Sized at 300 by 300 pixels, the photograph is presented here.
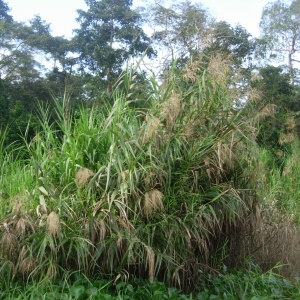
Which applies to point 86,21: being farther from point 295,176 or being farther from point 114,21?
point 295,176

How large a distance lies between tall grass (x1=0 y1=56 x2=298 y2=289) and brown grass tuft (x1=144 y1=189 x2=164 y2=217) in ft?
0.04

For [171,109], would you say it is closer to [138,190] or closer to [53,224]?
[138,190]

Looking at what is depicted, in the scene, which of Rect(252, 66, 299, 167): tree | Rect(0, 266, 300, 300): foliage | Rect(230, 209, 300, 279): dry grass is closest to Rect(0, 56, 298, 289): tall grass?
Rect(0, 266, 300, 300): foliage

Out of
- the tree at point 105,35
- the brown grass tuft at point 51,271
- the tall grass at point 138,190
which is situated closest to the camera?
the brown grass tuft at point 51,271

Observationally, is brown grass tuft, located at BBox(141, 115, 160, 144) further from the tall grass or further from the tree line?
the tree line

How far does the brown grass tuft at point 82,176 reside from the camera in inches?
164

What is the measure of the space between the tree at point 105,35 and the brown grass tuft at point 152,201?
15801 mm

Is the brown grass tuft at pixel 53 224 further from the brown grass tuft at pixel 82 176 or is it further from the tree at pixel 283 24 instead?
the tree at pixel 283 24

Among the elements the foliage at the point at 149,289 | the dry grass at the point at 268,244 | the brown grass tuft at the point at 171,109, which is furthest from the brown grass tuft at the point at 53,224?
the dry grass at the point at 268,244

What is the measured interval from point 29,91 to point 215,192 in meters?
18.0

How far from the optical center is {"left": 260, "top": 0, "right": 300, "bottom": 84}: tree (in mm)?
25125

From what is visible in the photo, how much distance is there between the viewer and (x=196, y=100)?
4.99 meters

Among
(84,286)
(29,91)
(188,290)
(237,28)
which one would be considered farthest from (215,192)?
(29,91)

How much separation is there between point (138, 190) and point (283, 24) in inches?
904
